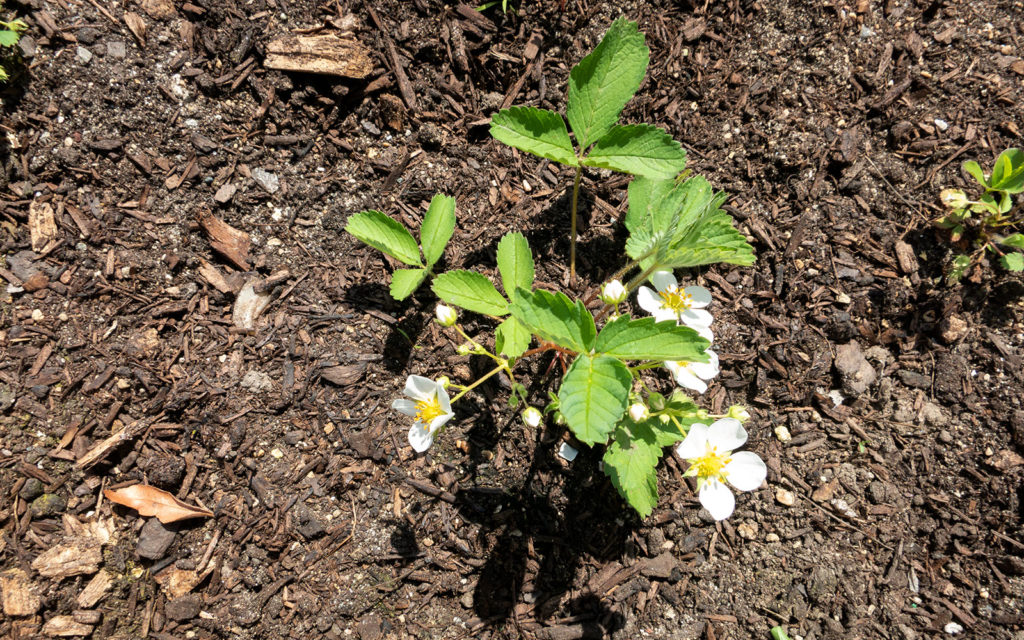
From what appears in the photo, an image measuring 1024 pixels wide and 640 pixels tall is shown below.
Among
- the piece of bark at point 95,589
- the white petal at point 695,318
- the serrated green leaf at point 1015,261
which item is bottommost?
the piece of bark at point 95,589

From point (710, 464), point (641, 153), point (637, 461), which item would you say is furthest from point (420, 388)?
point (641, 153)

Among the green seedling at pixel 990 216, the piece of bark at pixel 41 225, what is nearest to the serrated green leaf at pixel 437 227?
the piece of bark at pixel 41 225

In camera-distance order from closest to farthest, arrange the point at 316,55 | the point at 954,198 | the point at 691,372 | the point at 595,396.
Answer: the point at 595,396, the point at 691,372, the point at 316,55, the point at 954,198

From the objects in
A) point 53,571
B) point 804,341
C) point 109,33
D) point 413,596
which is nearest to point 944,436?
point 804,341

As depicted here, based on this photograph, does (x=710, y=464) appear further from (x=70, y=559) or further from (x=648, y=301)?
(x=70, y=559)

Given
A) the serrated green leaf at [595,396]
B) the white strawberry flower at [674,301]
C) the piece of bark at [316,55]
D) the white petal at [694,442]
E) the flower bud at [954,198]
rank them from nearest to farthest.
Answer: the serrated green leaf at [595,396] < the white petal at [694,442] < the white strawberry flower at [674,301] < the piece of bark at [316,55] < the flower bud at [954,198]

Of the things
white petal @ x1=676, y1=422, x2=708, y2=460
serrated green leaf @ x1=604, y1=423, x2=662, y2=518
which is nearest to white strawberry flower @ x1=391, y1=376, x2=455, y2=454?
serrated green leaf @ x1=604, y1=423, x2=662, y2=518

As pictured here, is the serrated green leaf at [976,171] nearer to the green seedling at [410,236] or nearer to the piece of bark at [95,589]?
the green seedling at [410,236]
